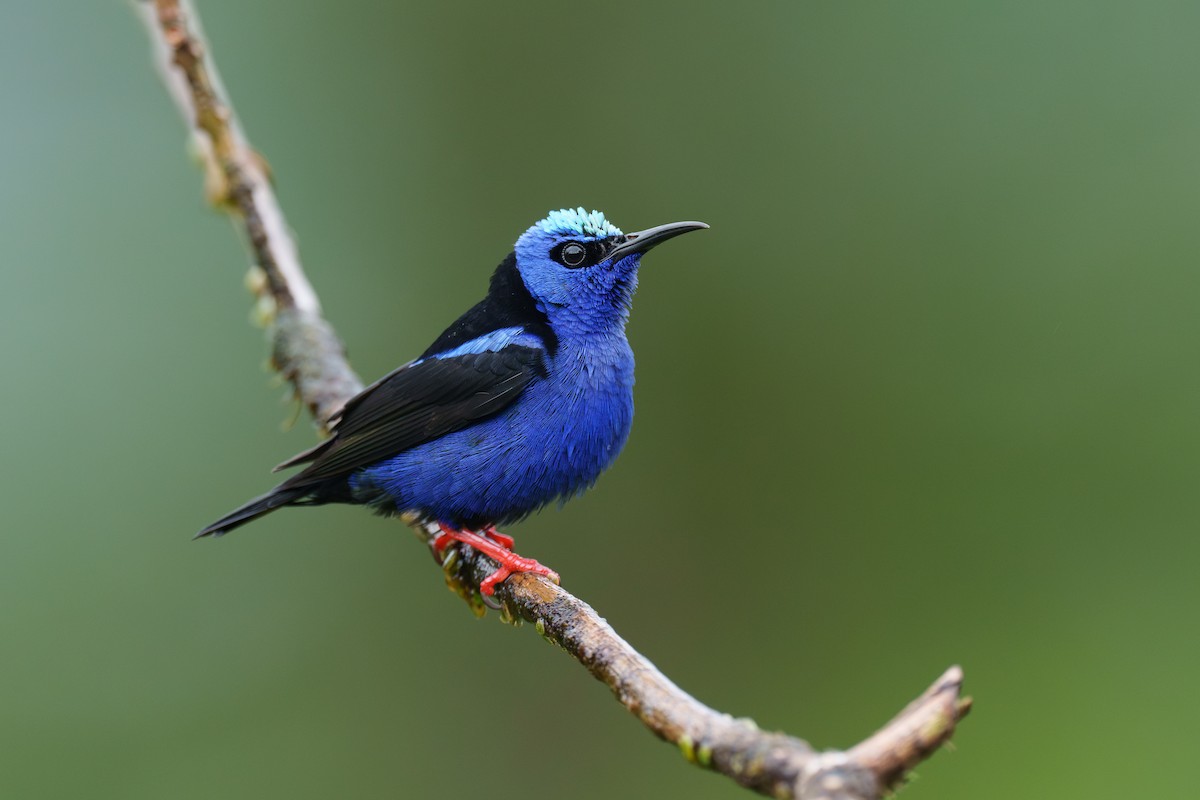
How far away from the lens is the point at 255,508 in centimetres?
411

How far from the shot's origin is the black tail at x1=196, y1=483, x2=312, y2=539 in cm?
406

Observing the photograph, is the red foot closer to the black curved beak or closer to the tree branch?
the tree branch

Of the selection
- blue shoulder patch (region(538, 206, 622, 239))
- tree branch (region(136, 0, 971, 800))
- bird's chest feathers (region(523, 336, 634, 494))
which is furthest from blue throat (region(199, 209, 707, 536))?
tree branch (region(136, 0, 971, 800))

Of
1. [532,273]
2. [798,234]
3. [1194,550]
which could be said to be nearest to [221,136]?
[532,273]

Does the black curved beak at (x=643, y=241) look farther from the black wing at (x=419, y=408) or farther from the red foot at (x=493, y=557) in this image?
the red foot at (x=493, y=557)

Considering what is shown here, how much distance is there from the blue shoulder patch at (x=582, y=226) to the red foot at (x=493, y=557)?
3.97 ft

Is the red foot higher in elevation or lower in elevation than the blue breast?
lower

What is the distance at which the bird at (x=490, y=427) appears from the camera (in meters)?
4.11

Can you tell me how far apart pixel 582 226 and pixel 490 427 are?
0.91 m

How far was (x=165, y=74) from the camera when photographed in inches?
197

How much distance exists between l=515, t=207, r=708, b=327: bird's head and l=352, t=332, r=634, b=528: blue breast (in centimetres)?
23

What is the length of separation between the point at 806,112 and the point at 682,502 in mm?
2862

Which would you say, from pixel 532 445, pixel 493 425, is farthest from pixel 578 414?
pixel 493 425

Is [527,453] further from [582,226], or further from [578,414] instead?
[582,226]
